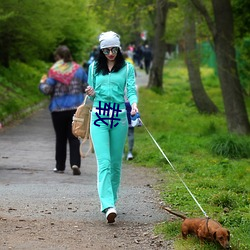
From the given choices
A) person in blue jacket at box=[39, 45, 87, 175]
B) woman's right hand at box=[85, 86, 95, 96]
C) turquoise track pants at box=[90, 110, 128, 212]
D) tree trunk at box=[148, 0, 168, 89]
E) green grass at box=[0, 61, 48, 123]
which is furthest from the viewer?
tree trunk at box=[148, 0, 168, 89]

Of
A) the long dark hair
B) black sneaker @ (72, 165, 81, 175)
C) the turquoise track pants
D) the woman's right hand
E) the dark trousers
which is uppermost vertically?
the long dark hair

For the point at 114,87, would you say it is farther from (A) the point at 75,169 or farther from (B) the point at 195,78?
(B) the point at 195,78

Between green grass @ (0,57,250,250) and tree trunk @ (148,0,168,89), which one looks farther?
tree trunk @ (148,0,168,89)

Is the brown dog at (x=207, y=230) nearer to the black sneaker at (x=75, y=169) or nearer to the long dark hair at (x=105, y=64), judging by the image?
the long dark hair at (x=105, y=64)

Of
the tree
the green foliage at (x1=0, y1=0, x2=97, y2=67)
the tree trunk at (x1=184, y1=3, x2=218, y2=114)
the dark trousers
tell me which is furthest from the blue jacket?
the tree trunk at (x1=184, y1=3, x2=218, y2=114)

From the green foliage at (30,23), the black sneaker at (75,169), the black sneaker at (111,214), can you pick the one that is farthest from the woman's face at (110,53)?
the green foliage at (30,23)

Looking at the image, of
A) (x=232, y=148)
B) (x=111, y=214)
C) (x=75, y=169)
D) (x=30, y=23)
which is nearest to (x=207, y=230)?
(x=111, y=214)

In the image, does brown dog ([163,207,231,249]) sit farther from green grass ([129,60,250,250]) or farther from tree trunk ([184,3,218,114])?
tree trunk ([184,3,218,114])

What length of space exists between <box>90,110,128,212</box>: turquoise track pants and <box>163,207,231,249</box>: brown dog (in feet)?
3.52

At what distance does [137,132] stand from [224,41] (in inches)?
130

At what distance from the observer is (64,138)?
11625 millimetres

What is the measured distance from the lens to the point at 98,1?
810 inches

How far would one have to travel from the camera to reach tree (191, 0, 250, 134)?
1627 centimetres

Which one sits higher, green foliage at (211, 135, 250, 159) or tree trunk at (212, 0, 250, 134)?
tree trunk at (212, 0, 250, 134)
